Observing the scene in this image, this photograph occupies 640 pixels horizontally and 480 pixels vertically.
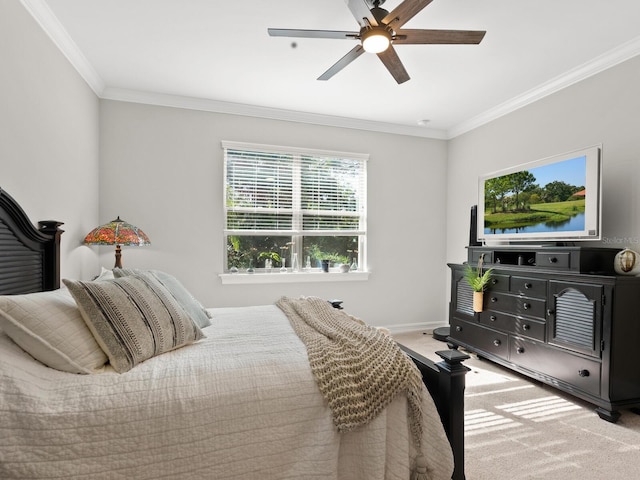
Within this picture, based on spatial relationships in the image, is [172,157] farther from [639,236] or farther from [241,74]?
[639,236]

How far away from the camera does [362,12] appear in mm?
1900

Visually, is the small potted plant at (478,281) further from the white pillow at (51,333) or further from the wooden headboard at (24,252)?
the wooden headboard at (24,252)

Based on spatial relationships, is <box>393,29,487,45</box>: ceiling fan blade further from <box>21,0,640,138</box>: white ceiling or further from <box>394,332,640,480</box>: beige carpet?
<box>394,332,640,480</box>: beige carpet

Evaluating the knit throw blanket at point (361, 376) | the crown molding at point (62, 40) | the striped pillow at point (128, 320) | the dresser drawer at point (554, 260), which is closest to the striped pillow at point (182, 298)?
the striped pillow at point (128, 320)

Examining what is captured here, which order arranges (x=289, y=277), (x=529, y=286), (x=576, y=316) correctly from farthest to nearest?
(x=289, y=277), (x=529, y=286), (x=576, y=316)

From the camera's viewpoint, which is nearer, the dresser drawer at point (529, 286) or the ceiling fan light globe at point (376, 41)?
the ceiling fan light globe at point (376, 41)

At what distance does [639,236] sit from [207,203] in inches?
154

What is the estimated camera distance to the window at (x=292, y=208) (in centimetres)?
399

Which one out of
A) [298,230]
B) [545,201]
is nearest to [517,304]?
[545,201]

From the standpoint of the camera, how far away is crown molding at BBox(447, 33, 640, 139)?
8.98 ft

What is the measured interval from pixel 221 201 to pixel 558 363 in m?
3.48

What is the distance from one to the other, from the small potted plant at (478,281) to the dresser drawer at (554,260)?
1.56 ft

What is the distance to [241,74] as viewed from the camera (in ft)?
10.5

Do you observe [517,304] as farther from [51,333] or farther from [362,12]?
[51,333]
